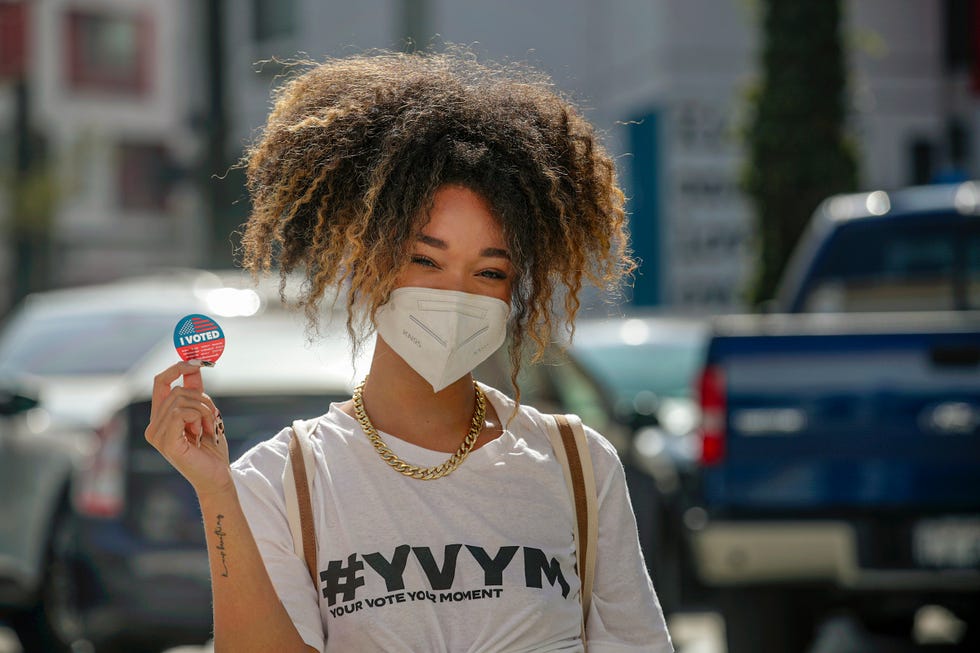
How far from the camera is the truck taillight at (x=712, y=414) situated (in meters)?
5.60

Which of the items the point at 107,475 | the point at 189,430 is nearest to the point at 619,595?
the point at 189,430

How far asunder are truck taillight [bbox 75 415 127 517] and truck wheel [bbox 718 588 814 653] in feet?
7.64

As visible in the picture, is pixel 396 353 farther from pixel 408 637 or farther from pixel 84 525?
pixel 84 525

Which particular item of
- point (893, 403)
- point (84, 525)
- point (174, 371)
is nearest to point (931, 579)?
point (893, 403)

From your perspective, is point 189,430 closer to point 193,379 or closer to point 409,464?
point 193,379

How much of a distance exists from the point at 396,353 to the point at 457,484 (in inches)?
9.6

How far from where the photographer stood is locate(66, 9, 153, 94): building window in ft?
122

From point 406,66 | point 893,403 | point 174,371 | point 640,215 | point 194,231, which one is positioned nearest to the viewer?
point 174,371

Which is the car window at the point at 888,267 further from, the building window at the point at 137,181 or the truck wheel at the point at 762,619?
the building window at the point at 137,181

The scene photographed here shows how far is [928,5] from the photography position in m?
22.9

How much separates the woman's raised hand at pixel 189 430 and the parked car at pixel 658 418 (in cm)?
374

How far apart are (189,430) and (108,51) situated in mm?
37571

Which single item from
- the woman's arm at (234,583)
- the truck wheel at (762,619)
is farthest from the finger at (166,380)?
the truck wheel at (762,619)

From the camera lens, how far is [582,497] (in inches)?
92.7
